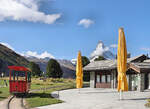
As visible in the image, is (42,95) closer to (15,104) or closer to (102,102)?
(15,104)

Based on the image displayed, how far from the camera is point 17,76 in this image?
18.1 meters

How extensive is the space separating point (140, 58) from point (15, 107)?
2038 centimetres

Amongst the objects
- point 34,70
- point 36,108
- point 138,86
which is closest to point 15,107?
point 36,108

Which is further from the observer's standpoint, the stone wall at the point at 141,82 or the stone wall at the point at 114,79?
the stone wall at the point at 114,79

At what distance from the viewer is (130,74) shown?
78.4ft

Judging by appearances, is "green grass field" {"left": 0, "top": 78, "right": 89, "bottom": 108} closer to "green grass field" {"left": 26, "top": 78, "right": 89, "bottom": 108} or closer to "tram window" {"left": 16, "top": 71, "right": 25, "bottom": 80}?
"green grass field" {"left": 26, "top": 78, "right": 89, "bottom": 108}

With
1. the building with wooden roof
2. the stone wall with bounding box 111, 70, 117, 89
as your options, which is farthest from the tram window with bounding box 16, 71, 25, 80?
the stone wall with bounding box 111, 70, 117, 89

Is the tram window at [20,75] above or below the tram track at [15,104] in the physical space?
above

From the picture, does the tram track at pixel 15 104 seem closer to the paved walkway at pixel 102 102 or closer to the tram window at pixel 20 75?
the paved walkway at pixel 102 102

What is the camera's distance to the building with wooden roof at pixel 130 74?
21609 millimetres

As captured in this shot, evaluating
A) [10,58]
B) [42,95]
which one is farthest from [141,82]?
[10,58]

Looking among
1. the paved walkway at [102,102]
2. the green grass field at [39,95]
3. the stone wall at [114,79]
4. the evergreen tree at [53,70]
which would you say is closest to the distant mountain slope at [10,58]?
the evergreen tree at [53,70]

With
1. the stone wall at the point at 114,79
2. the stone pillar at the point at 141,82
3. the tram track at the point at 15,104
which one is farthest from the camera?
the stone wall at the point at 114,79

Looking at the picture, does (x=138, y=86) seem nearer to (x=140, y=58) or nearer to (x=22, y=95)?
(x=140, y=58)
